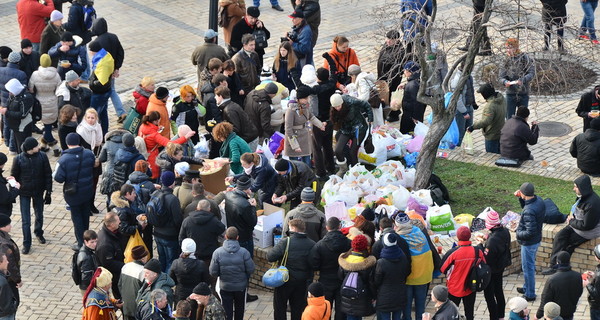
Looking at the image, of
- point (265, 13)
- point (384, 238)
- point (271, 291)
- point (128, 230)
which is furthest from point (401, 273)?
point (265, 13)

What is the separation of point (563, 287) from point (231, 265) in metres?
4.07

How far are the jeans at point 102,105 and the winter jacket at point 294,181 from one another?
4.84 m

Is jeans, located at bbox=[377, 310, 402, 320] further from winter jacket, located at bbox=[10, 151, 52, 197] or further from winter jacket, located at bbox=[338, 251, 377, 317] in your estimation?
winter jacket, located at bbox=[10, 151, 52, 197]

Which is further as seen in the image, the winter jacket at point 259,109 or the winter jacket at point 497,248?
→ the winter jacket at point 259,109

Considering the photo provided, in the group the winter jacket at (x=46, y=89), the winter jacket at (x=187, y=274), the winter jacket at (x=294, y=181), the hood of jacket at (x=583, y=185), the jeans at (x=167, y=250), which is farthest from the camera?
the winter jacket at (x=46, y=89)

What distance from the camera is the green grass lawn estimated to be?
17.9 m

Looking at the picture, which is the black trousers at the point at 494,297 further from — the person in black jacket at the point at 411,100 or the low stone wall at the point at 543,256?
the person in black jacket at the point at 411,100

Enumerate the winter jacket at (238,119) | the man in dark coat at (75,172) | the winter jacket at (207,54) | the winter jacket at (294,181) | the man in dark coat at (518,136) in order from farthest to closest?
the winter jacket at (207,54) → the man in dark coat at (518,136) → the winter jacket at (238,119) → the man in dark coat at (75,172) → the winter jacket at (294,181)

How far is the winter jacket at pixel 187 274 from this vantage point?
1441cm

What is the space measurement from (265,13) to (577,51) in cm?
723

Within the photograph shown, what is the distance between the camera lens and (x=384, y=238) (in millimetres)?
14336

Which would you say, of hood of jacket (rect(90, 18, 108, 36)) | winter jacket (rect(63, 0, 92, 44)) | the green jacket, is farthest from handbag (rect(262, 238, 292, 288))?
winter jacket (rect(63, 0, 92, 44))

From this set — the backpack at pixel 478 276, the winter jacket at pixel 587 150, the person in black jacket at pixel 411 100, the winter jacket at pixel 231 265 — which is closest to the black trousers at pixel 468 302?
the backpack at pixel 478 276

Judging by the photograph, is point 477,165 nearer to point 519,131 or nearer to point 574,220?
point 519,131
